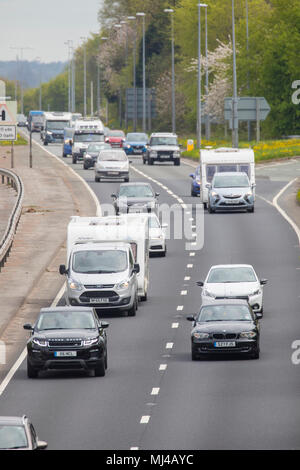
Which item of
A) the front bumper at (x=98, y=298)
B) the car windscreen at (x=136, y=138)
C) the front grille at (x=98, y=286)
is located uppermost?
the car windscreen at (x=136, y=138)

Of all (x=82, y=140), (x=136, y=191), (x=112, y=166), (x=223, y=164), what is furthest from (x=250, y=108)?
(x=136, y=191)

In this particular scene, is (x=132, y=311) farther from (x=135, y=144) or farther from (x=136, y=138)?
(x=136, y=138)

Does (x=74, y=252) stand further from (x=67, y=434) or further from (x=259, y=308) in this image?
(x=67, y=434)

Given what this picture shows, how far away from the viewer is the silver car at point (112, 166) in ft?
260

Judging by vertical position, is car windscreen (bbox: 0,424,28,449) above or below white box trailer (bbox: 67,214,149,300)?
below

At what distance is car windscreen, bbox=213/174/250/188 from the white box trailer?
21239 millimetres

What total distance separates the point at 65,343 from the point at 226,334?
4.13 meters

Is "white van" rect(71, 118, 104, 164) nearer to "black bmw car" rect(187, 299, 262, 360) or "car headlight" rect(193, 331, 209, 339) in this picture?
"black bmw car" rect(187, 299, 262, 360)

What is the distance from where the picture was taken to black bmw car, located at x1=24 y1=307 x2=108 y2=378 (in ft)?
100

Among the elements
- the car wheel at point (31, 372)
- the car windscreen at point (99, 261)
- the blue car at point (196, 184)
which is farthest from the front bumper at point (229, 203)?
the car wheel at point (31, 372)

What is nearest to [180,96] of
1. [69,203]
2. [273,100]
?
[273,100]

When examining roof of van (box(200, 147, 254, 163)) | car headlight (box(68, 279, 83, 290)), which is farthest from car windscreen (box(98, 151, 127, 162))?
car headlight (box(68, 279, 83, 290))

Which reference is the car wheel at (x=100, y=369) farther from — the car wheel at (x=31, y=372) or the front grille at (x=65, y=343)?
the car wheel at (x=31, y=372)

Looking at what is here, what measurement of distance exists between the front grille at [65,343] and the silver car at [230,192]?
112ft
